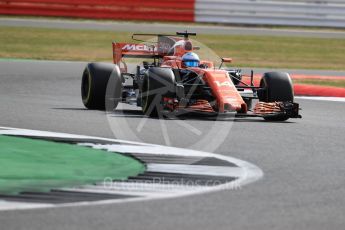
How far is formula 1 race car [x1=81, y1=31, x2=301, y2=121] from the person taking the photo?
43.9 ft

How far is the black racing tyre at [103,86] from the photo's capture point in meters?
14.2

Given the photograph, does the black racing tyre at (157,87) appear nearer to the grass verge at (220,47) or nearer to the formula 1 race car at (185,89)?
the formula 1 race car at (185,89)

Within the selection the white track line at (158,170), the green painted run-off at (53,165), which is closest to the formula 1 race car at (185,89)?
the white track line at (158,170)

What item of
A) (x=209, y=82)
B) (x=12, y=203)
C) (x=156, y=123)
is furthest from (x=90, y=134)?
(x=12, y=203)

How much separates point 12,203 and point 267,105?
6.98 metres

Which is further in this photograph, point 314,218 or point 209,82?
point 209,82

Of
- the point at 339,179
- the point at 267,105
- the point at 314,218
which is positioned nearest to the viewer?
the point at 314,218

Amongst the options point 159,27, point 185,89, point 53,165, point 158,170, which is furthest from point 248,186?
point 159,27

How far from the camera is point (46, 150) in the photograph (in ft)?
32.3

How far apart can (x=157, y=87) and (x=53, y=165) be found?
464cm

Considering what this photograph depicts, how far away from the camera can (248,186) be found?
8125 mm

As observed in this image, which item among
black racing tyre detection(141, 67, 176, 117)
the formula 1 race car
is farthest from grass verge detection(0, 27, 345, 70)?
black racing tyre detection(141, 67, 176, 117)

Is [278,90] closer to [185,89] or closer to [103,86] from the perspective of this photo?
[185,89]

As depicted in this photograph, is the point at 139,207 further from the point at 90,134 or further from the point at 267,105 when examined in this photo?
the point at 267,105
